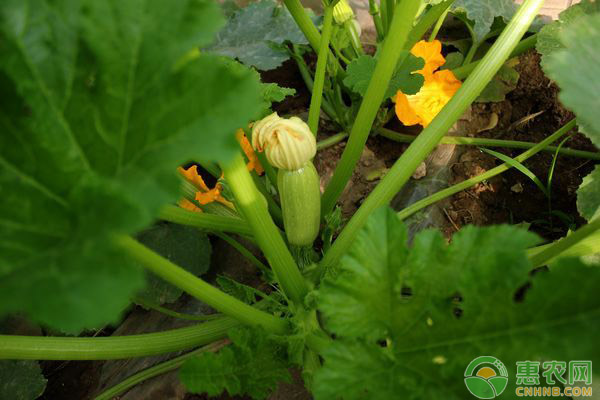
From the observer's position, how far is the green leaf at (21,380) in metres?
1.59

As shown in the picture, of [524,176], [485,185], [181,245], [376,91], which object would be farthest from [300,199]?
[524,176]

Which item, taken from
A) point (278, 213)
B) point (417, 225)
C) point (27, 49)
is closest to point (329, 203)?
point (278, 213)

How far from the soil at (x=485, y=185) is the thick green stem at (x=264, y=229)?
0.47 meters

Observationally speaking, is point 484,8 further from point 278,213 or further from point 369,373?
point 369,373

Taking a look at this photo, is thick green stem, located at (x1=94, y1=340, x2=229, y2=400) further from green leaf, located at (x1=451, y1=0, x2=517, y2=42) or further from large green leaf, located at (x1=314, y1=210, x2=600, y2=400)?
green leaf, located at (x1=451, y1=0, x2=517, y2=42)

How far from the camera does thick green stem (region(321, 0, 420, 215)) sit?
1.07m

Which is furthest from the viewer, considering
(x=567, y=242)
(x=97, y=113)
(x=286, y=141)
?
(x=286, y=141)

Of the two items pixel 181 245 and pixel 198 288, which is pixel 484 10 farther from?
pixel 198 288

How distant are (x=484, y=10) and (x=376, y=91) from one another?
789 mm

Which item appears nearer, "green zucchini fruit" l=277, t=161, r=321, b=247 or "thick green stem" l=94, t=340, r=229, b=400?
"green zucchini fruit" l=277, t=161, r=321, b=247

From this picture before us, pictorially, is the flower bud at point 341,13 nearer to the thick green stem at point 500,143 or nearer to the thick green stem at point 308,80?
the thick green stem at point 308,80

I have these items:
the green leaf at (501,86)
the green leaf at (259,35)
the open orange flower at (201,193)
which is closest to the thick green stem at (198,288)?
the open orange flower at (201,193)

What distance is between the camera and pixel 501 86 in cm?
180

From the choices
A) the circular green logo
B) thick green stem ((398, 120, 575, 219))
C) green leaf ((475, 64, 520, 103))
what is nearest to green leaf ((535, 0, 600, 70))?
thick green stem ((398, 120, 575, 219))
